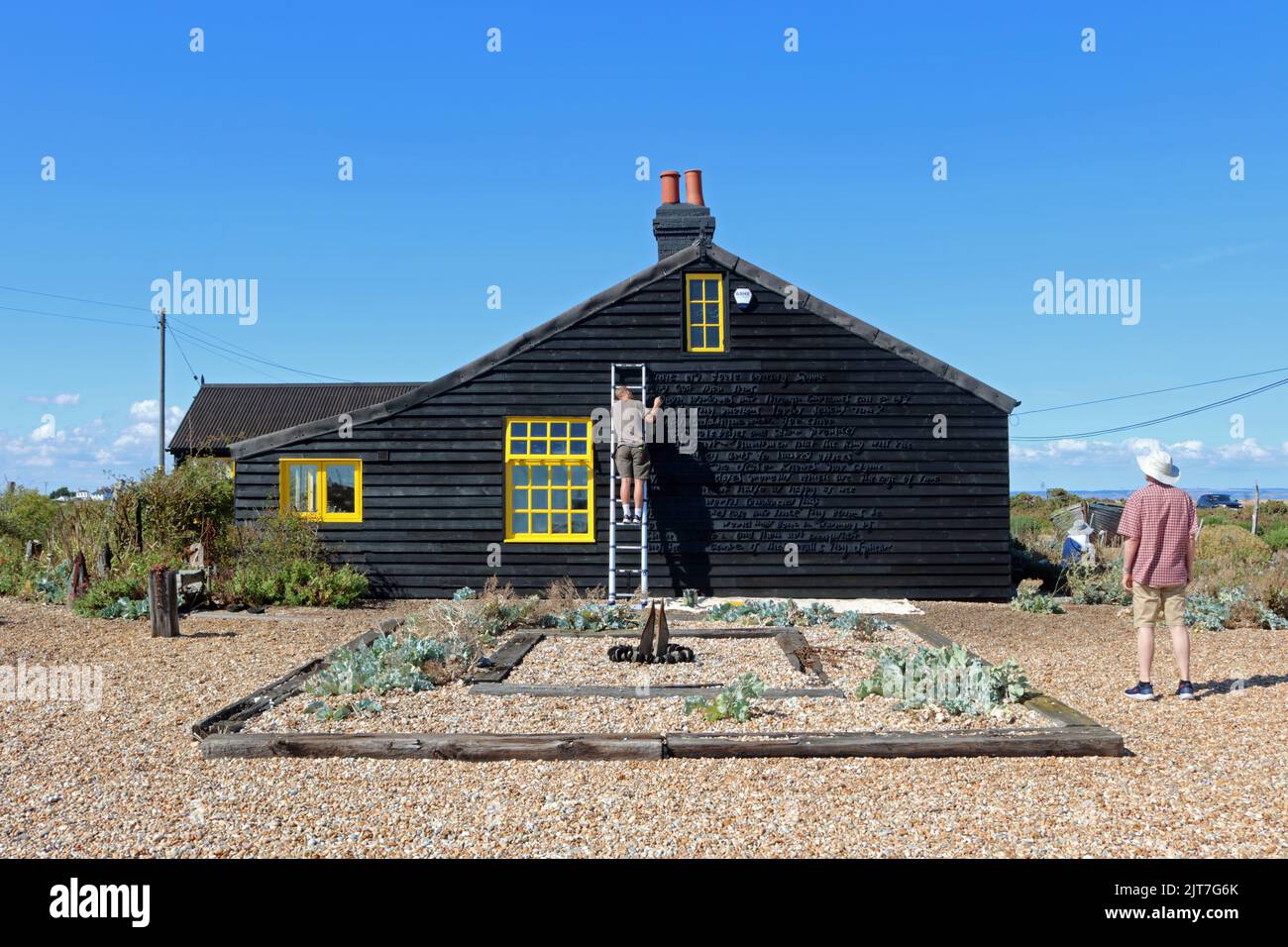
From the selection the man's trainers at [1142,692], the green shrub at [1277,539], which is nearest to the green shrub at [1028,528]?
the green shrub at [1277,539]

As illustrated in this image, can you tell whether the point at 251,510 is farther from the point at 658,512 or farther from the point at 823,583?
the point at 823,583

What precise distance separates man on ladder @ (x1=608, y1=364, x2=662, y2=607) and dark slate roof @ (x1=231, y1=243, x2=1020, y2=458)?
113 centimetres

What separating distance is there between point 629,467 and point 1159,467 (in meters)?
8.00

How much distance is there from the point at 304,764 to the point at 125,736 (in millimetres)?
1773

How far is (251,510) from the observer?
15.2m

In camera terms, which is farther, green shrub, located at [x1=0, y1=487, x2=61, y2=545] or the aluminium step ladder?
green shrub, located at [x1=0, y1=487, x2=61, y2=545]

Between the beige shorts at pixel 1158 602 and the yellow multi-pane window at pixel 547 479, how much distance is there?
8.60 meters

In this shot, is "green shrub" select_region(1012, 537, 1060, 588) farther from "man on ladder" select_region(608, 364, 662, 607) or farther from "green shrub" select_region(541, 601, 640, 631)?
"green shrub" select_region(541, 601, 640, 631)

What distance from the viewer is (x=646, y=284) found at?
1496 cm

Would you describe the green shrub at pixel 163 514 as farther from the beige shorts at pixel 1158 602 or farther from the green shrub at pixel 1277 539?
the green shrub at pixel 1277 539

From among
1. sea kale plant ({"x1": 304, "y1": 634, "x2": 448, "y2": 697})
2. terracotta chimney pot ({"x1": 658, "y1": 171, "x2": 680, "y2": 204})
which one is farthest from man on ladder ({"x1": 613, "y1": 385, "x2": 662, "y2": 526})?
sea kale plant ({"x1": 304, "y1": 634, "x2": 448, "y2": 697})

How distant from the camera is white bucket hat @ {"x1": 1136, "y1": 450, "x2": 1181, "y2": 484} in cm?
777
